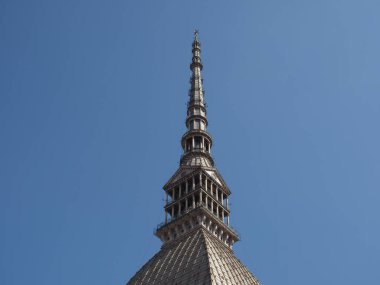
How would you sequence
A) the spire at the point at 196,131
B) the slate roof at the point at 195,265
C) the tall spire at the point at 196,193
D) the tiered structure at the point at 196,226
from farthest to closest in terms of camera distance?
the spire at the point at 196,131 → the tall spire at the point at 196,193 → the tiered structure at the point at 196,226 → the slate roof at the point at 195,265

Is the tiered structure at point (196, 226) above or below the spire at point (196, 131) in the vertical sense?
below

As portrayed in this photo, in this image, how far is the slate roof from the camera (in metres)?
64.6

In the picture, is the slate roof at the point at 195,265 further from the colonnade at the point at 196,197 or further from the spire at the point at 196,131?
the spire at the point at 196,131

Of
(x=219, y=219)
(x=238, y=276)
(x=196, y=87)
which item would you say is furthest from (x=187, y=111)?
(x=238, y=276)

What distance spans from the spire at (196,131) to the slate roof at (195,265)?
14.5m

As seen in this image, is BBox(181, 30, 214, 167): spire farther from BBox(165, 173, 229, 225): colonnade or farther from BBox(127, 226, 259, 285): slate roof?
→ BBox(127, 226, 259, 285): slate roof

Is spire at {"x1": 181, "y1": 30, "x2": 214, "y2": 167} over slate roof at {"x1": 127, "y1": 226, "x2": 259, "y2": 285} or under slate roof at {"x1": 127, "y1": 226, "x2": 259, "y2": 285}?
over

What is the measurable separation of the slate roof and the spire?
569 inches

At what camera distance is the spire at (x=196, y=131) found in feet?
297

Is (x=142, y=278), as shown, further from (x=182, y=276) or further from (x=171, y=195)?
(x=171, y=195)

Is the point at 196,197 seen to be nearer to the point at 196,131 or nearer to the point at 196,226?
the point at 196,226

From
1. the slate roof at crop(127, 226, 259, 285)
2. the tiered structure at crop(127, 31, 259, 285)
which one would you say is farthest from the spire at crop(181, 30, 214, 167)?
the slate roof at crop(127, 226, 259, 285)

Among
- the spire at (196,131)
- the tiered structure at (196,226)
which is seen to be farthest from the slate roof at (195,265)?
the spire at (196,131)

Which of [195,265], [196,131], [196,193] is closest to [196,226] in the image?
[196,193]
